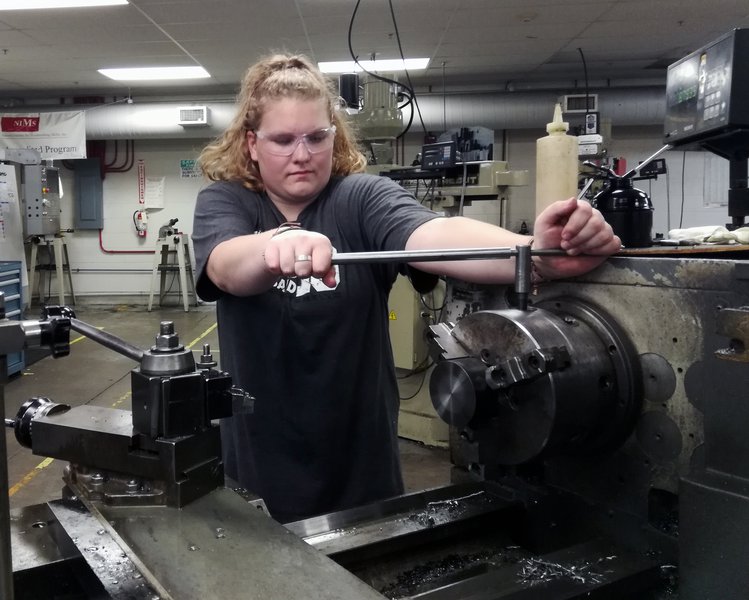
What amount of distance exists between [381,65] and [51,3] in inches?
91.4

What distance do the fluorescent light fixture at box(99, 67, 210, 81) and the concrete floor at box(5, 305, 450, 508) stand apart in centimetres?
205

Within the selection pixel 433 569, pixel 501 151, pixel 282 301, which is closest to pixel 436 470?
pixel 282 301

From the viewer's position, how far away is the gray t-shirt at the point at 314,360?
98cm

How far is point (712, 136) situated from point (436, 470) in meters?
1.78

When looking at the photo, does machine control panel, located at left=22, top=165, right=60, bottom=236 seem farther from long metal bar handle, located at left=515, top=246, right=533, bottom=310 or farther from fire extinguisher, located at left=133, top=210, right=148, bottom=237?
long metal bar handle, located at left=515, top=246, right=533, bottom=310

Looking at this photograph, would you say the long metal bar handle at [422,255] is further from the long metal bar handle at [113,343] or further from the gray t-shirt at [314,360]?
the gray t-shirt at [314,360]

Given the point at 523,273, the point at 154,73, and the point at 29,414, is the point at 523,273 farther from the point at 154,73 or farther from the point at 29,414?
the point at 154,73

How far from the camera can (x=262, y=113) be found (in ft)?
3.15

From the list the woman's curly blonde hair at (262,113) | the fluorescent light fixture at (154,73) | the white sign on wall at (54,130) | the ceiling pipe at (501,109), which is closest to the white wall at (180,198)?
the ceiling pipe at (501,109)

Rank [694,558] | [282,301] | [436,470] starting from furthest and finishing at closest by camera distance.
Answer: [436,470] → [282,301] → [694,558]

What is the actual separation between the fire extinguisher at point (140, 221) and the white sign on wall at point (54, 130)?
101 cm

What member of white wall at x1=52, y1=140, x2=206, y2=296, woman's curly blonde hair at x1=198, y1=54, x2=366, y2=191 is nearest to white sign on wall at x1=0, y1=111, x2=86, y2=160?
white wall at x1=52, y1=140, x2=206, y2=296

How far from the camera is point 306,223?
3.35ft

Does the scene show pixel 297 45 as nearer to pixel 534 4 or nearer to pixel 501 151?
pixel 534 4
